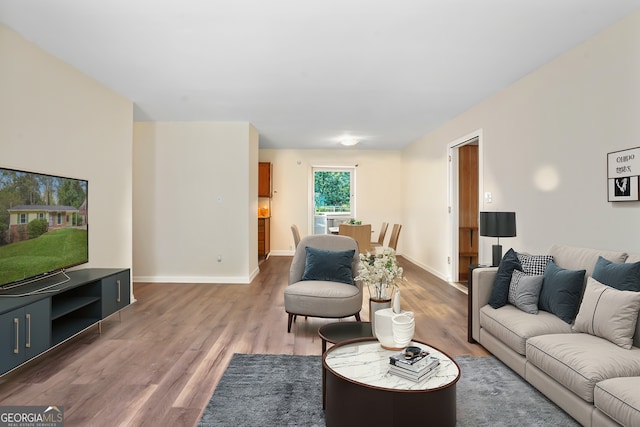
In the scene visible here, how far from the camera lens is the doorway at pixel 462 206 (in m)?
5.89

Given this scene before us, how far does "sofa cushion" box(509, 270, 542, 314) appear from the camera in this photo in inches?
110

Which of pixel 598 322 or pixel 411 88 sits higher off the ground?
pixel 411 88

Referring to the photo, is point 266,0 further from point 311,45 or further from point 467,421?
point 467,421

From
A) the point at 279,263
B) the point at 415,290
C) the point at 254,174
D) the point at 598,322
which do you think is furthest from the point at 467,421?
the point at 279,263

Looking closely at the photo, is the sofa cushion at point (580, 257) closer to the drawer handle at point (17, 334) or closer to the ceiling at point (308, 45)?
the ceiling at point (308, 45)

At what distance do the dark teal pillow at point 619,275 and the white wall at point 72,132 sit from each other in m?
4.42

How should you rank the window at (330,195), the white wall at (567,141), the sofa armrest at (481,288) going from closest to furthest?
the white wall at (567,141)
the sofa armrest at (481,288)
the window at (330,195)

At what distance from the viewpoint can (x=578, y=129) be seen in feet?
10.3

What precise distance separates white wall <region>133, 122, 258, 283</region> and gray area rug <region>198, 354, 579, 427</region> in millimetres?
3258

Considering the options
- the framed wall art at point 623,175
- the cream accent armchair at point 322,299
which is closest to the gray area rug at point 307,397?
the cream accent armchair at point 322,299

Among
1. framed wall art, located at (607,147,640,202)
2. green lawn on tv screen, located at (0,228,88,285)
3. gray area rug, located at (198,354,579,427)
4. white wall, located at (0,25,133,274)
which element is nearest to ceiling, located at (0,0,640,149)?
white wall, located at (0,25,133,274)

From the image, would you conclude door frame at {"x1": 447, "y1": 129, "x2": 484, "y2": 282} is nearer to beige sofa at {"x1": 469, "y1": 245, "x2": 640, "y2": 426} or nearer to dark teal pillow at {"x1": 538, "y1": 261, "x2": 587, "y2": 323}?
beige sofa at {"x1": 469, "y1": 245, "x2": 640, "y2": 426}

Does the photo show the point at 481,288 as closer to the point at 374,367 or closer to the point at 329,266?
the point at 329,266

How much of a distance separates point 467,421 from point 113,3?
11.3 feet
